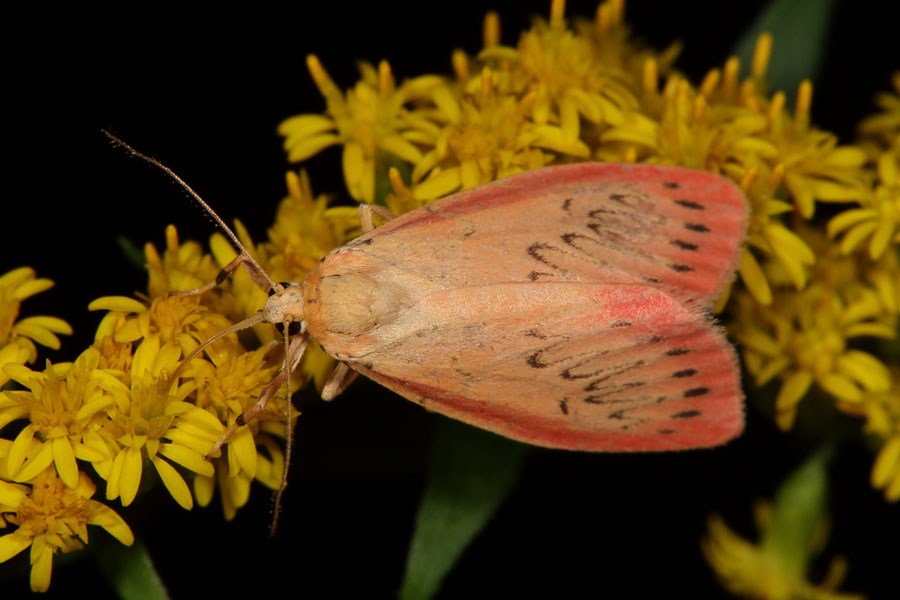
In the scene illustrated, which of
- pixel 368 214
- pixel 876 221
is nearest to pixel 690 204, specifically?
pixel 876 221

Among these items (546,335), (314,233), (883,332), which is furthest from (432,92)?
(883,332)

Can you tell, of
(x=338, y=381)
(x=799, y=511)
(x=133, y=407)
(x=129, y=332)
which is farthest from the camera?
(x=799, y=511)

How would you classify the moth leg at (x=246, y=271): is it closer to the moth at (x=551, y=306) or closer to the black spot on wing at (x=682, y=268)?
the moth at (x=551, y=306)

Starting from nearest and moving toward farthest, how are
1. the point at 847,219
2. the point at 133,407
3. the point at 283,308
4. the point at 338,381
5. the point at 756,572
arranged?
the point at 133,407 < the point at 283,308 < the point at 338,381 < the point at 847,219 < the point at 756,572

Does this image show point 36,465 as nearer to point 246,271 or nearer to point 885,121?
point 246,271

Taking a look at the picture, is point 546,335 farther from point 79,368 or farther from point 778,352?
point 79,368

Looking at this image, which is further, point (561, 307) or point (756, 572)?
point (756, 572)

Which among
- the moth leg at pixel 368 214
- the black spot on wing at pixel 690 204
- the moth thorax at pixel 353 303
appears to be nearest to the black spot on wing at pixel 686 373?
the black spot on wing at pixel 690 204
